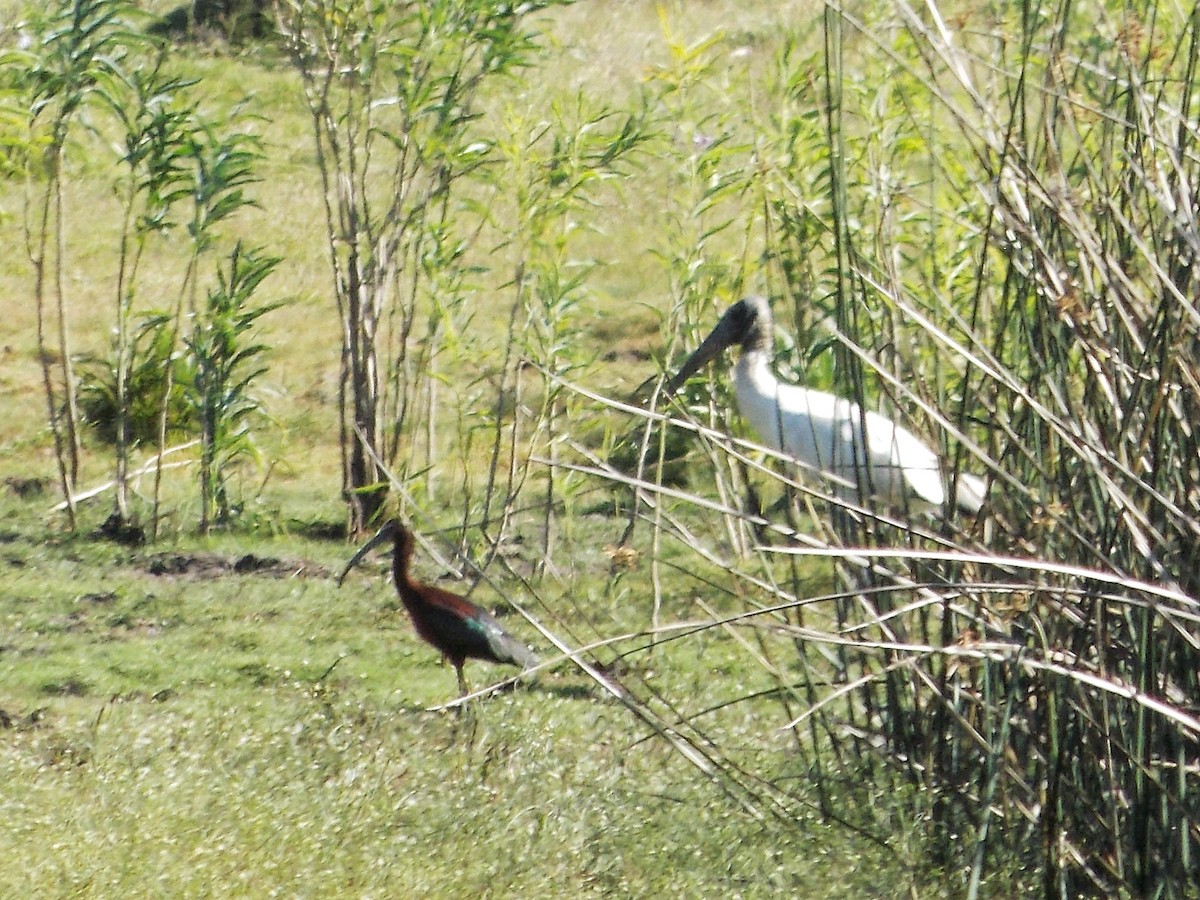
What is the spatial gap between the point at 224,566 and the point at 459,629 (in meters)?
1.84

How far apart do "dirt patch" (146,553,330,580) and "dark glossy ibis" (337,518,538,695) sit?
4.47 feet

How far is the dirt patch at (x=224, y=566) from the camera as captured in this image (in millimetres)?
6750

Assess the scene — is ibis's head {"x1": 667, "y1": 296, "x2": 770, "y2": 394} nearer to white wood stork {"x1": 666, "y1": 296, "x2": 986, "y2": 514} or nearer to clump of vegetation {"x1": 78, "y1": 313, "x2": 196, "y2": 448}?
white wood stork {"x1": 666, "y1": 296, "x2": 986, "y2": 514}

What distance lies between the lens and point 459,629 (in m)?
5.29

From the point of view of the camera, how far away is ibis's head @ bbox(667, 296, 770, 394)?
259 inches

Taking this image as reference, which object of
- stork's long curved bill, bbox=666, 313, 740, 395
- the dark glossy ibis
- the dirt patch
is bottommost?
the dirt patch

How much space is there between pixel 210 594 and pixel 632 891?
3119 mm

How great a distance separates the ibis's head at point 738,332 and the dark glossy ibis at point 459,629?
1498 millimetres

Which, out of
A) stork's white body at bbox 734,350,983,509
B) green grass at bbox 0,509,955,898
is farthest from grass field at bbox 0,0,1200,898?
stork's white body at bbox 734,350,983,509

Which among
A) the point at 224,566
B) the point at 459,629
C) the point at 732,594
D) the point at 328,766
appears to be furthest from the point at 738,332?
the point at 732,594

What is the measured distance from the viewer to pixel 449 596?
5.36 metres

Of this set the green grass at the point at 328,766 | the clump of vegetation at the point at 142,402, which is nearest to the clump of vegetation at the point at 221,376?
the green grass at the point at 328,766

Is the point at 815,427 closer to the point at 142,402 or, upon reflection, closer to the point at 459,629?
the point at 459,629

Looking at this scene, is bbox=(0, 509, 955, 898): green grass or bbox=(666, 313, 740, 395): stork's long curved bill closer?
bbox=(0, 509, 955, 898): green grass
